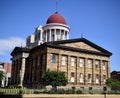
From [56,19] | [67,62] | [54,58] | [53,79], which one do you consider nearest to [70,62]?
[67,62]

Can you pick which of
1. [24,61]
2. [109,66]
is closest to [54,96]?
[24,61]

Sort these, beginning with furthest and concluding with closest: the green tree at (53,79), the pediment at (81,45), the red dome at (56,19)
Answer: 1. the red dome at (56,19)
2. the pediment at (81,45)
3. the green tree at (53,79)

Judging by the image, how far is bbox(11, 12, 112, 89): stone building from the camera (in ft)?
146

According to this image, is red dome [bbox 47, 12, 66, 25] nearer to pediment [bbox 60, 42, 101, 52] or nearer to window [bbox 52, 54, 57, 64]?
pediment [bbox 60, 42, 101, 52]

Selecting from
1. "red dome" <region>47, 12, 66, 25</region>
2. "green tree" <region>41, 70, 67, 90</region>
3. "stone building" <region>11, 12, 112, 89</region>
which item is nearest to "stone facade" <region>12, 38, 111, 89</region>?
"stone building" <region>11, 12, 112, 89</region>

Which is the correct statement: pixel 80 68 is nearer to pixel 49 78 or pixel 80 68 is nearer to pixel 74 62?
pixel 74 62

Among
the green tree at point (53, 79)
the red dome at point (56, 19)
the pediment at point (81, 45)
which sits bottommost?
the green tree at point (53, 79)

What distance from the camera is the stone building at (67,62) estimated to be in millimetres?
44438

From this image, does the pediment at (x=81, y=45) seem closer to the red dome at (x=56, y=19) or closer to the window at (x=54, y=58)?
the window at (x=54, y=58)

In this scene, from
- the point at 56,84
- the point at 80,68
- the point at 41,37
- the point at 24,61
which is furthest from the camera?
the point at 41,37

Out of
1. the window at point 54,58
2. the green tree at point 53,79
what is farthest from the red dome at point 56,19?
the green tree at point 53,79

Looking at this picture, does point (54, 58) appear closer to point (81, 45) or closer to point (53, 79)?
point (53, 79)

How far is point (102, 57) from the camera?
5125cm

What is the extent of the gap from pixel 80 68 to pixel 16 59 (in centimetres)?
1712
